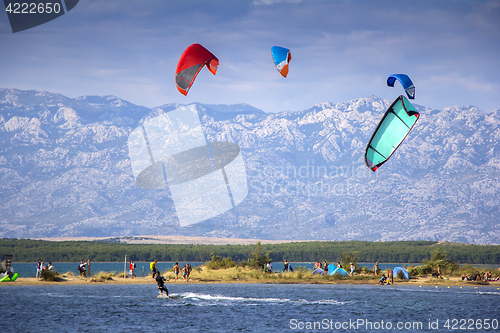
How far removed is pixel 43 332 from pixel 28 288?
2045cm

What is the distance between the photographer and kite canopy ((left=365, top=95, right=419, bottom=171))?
105 ft

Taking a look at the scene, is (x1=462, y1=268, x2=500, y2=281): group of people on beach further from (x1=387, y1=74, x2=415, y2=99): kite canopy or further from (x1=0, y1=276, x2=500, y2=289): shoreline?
(x1=387, y1=74, x2=415, y2=99): kite canopy

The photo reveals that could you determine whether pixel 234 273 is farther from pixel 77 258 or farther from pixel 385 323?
pixel 77 258

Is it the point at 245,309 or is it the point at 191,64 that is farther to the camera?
the point at 191,64

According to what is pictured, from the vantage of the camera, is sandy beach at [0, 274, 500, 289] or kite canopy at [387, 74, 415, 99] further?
sandy beach at [0, 274, 500, 289]

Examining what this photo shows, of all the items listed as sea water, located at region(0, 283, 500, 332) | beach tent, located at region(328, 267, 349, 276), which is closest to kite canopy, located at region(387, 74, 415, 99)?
sea water, located at region(0, 283, 500, 332)

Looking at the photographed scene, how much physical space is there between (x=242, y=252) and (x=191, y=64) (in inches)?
5200

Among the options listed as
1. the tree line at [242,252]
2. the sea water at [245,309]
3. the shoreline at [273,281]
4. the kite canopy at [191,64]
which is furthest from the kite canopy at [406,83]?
the tree line at [242,252]

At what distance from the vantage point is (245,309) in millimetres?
37219

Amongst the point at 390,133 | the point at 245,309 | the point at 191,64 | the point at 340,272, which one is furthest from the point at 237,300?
the point at 340,272

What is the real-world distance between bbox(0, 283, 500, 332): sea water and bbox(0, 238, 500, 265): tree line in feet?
381

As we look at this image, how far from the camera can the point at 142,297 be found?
4284cm

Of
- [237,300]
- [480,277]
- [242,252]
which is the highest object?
[242,252]

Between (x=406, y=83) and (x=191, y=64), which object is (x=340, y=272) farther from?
(x=406, y=83)
